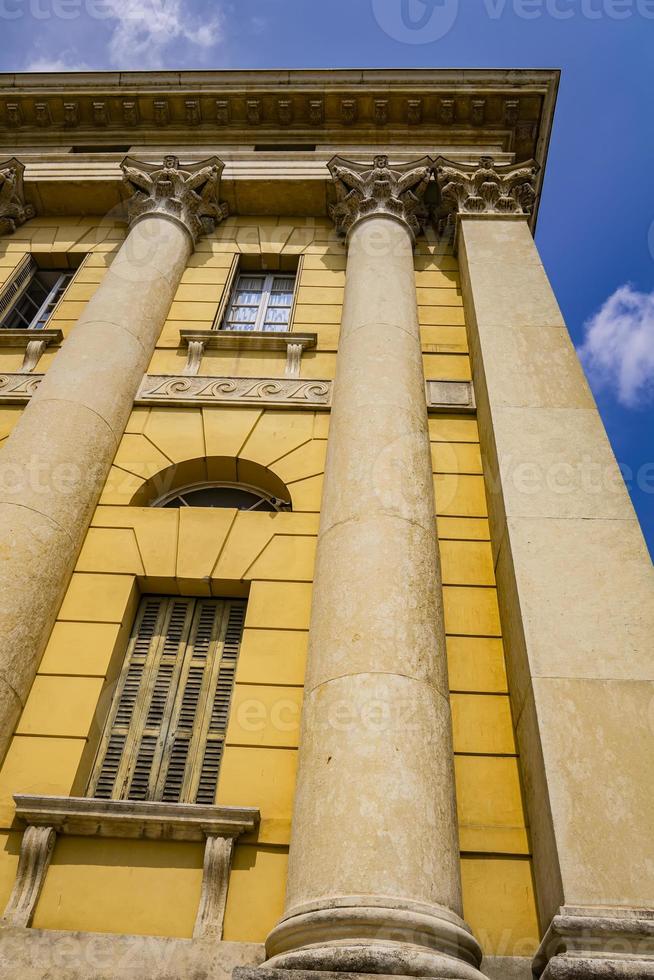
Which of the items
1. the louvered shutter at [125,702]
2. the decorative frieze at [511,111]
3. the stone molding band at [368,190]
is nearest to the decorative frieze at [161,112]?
the stone molding band at [368,190]

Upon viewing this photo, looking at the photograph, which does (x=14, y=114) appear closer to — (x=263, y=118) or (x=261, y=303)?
(x=263, y=118)

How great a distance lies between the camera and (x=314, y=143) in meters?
15.9

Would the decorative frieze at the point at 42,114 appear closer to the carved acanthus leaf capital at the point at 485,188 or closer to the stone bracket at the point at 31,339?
the stone bracket at the point at 31,339

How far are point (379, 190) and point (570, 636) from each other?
10.00m

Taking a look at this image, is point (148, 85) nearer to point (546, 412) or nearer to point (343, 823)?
point (546, 412)

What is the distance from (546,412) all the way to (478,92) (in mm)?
10569

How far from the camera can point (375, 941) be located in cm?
434

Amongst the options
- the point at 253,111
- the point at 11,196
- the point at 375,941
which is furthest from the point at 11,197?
the point at 375,941

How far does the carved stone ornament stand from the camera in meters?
13.5

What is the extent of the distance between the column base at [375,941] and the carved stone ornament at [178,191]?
469 inches

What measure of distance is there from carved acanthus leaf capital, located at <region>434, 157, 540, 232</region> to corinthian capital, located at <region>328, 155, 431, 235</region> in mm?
450

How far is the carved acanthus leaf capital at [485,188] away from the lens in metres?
13.0

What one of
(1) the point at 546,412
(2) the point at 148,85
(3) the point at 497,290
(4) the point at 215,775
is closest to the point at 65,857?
(4) the point at 215,775

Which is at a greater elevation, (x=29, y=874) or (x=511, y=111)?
(x=511, y=111)
